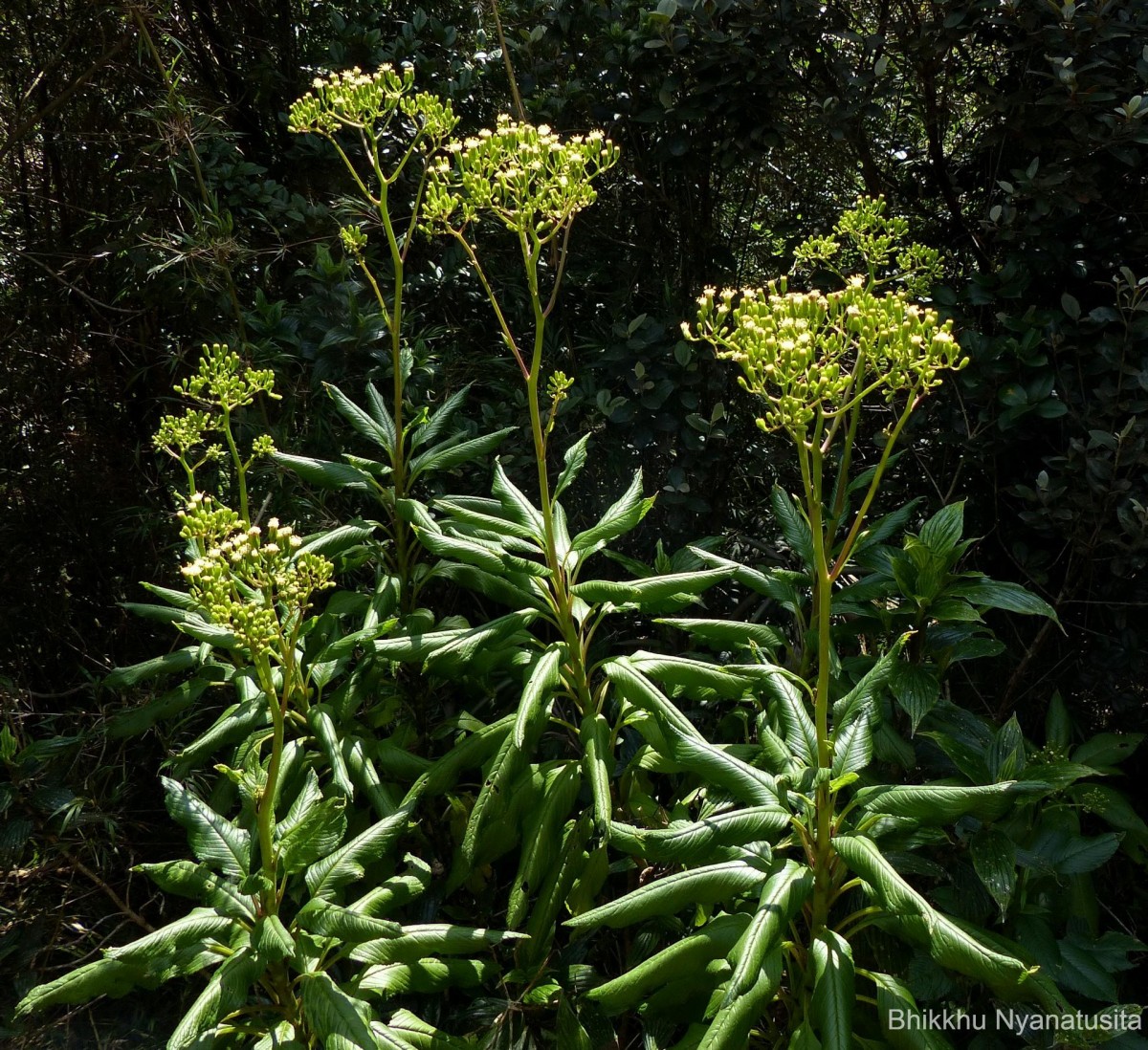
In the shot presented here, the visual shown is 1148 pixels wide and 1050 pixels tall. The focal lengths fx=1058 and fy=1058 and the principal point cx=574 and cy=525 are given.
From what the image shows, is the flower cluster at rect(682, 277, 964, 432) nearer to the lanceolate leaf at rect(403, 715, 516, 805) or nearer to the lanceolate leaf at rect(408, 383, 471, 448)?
the lanceolate leaf at rect(403, 715, 516, 805)

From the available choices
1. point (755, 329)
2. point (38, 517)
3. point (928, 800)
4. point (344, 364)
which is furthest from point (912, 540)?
point (38, 517)

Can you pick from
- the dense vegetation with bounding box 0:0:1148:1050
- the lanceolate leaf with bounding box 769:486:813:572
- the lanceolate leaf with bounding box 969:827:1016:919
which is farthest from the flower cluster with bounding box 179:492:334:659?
the lanceolate leaf with bounding box 969:827:1016:919

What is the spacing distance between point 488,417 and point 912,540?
139 cm

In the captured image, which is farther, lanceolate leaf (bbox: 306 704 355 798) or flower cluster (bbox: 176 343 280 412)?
flower cluster (bbox: 176 343 280 412)

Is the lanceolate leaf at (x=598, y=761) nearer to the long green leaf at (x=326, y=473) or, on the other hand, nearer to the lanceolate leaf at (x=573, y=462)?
the lanceolate leaf at (x=573, y=462)

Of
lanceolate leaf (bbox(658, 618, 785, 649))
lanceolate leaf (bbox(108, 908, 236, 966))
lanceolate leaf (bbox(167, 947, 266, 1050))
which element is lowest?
lanceolate leaf (bbox(167, 947, 266, 1050))

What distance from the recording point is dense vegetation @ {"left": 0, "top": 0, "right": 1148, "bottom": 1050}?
1966mm

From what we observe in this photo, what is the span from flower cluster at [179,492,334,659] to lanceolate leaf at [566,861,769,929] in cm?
76

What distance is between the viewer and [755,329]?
1.70 m

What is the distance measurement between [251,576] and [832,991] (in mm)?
1236

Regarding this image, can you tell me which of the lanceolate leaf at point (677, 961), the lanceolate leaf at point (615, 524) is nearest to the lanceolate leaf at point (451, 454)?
the lanceolate leaf at point (615, 524)

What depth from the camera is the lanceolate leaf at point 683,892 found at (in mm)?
1900

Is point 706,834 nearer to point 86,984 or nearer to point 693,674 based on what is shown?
point 693,674

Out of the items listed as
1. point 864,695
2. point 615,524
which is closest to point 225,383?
point 615,524
